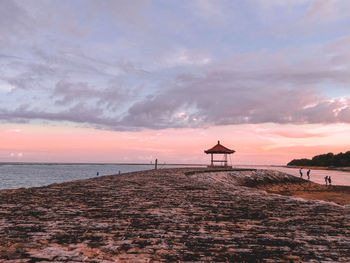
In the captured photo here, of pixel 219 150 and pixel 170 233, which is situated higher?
pixel 219 150

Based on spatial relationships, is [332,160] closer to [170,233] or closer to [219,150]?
[219,150]

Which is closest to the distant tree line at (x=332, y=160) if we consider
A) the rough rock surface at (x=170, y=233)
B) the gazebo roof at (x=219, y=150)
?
the gazebo roof at (x=219, y=150)

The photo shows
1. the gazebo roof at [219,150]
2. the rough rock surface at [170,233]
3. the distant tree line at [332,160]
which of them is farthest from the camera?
the distant tree line at [332,160]

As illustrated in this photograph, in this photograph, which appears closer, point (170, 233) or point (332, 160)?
point (170, 233)

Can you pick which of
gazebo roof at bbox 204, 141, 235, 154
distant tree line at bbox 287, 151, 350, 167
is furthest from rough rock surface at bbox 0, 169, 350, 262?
distant tree line at bbox 287, 151, 350, 167

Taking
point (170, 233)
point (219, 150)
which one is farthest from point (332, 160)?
point (170, 233)

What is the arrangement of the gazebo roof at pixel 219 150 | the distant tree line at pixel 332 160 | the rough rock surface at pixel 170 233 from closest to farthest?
the rough rock surface at pixel 170 233 < the gazebo roof at pixel 219 150 < the distant tree line at pixel 332 160

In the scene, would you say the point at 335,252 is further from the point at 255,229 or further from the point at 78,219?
the point at 78,219

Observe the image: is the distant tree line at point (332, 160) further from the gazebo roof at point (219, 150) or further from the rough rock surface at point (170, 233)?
the rough rock surface at point (170, 233)

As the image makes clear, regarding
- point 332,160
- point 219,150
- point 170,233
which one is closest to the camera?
point 170,233

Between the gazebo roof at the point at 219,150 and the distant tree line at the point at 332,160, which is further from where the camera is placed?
the distant tree line at the point at 332,160

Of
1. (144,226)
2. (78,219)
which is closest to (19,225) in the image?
(78,219)

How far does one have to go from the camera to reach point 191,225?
491 cm

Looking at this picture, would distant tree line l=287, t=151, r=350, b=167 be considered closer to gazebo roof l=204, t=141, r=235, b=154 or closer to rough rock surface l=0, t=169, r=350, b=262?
gazebo roof l=204, t=141, r=235, b=154
